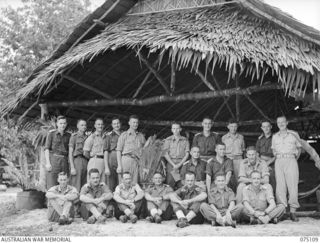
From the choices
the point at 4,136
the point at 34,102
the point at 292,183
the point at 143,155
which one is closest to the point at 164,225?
the point at 143,155

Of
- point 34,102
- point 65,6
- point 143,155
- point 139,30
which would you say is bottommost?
point 143,155

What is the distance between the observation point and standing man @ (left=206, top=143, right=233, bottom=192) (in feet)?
19.2

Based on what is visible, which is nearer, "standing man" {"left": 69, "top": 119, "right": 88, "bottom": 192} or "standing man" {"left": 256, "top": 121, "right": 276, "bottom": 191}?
"standing man" {"left": 256, "top": 121, "right": 276, "bottom": 191}

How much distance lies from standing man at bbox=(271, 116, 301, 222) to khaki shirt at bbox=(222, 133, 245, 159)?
1.68ft

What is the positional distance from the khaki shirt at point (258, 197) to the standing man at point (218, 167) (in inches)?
18.2

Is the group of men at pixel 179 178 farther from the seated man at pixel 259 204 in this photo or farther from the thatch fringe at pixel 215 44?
the thatch fringe at pixel 215 44

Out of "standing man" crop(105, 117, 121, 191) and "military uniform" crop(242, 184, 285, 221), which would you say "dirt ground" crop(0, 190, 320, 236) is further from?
"standing man" crop(105, 117, 121, 191)

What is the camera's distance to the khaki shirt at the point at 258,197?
5410 mm

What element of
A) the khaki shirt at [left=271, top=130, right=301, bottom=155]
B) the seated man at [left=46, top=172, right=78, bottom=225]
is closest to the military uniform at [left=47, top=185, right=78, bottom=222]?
the seated man at [left=46, top=172, right=78, bottom=225]

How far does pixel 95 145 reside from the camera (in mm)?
6418

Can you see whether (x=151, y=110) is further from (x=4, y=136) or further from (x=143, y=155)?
(x=4, y=136)

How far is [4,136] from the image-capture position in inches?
553

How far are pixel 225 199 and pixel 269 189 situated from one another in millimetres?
571

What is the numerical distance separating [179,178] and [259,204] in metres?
1.21
